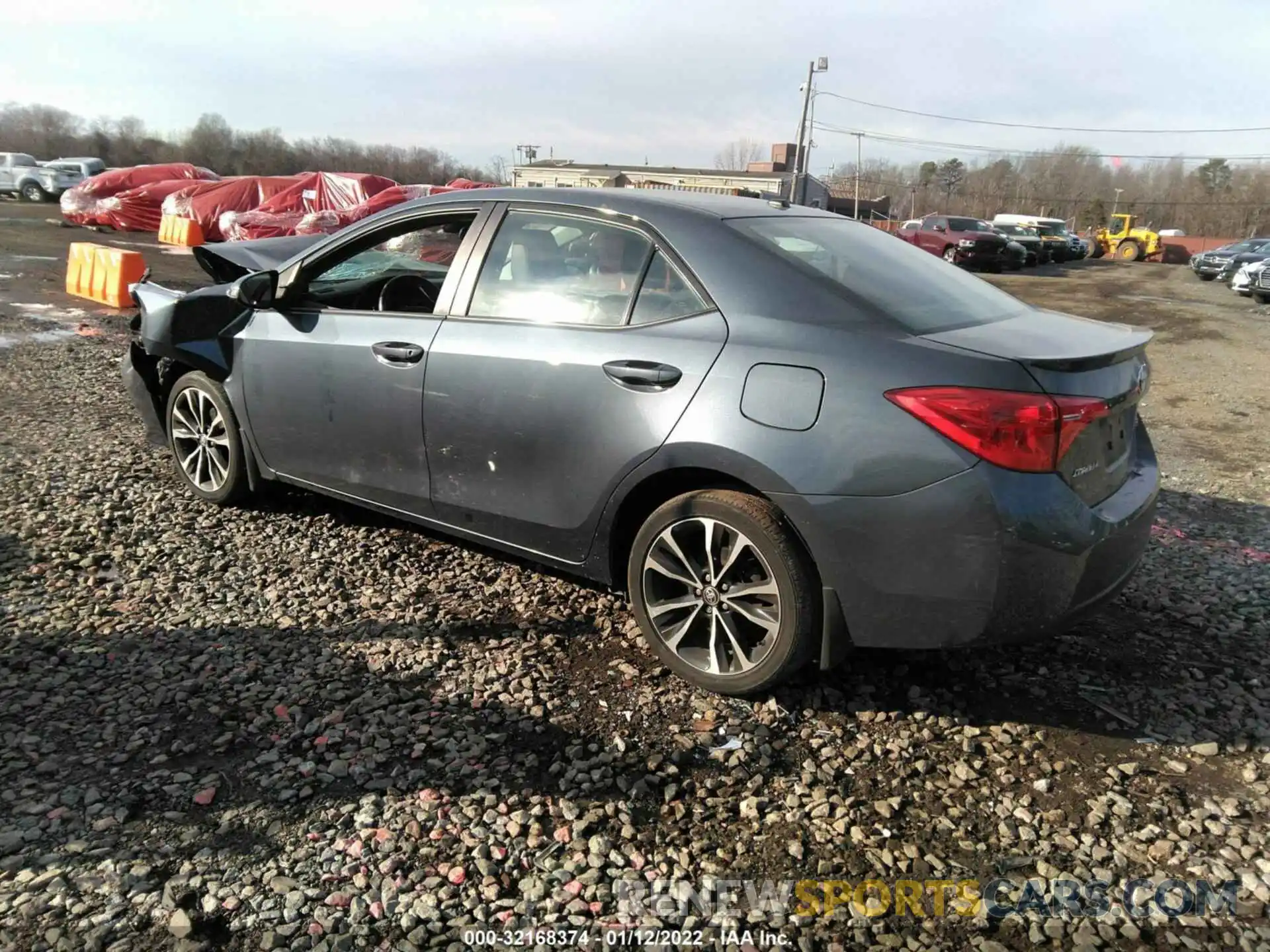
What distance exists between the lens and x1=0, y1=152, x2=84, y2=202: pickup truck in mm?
37188

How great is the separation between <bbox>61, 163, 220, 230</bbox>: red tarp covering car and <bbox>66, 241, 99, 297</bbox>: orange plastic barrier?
1475 cm

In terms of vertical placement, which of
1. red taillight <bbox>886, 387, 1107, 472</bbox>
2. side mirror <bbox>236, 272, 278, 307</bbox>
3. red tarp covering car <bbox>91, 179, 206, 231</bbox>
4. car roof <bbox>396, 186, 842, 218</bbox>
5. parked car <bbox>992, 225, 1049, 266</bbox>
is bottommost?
red taillight <bbox>886, 387, 1107, 472</bbox>

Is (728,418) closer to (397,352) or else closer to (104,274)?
(397,352)

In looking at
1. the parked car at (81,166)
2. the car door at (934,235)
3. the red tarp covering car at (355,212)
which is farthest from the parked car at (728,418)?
the parked car at (81,166)

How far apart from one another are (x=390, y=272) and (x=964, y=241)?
27.9m

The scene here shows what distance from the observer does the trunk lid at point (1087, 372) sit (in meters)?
2.59

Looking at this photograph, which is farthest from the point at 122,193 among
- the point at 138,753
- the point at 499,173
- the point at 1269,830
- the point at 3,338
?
the point at 499,173

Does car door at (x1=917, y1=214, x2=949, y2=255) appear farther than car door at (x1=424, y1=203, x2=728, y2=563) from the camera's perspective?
Yes

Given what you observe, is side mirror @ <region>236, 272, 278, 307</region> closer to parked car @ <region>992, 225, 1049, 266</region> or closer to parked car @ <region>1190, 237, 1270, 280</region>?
parked car @ <region>992, 225, 1049, 266</region>

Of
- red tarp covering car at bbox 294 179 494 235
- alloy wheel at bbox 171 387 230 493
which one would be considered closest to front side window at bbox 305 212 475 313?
alloy wheel at bbox 171 387 230 493

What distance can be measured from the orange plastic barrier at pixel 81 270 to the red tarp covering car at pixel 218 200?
960 cm

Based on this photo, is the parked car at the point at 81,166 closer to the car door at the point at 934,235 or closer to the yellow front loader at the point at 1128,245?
the car door at the point at 934,235

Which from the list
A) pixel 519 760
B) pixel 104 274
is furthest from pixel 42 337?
pixel 519 760

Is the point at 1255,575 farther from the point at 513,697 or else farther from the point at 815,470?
the point at 513,697
